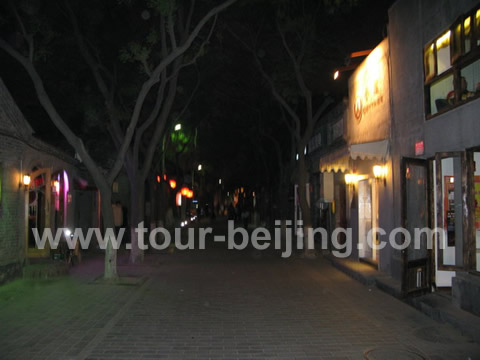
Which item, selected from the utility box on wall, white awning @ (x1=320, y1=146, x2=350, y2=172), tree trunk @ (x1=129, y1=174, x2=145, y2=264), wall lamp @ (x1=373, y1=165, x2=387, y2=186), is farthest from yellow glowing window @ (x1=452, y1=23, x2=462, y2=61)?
tree trunk @ (x1=129, y1=174, x2=145, y2=264)

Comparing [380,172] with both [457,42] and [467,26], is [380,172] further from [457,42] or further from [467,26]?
[467,26]

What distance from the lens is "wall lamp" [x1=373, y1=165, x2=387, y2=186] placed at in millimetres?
11906

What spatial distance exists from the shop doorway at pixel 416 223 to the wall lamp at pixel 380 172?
1.99 m

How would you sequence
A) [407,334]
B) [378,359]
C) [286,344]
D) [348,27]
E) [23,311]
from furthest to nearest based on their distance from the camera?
[348,27]
[23,311]
[407,334]
[286,344]
[378,359]

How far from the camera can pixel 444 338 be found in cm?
686

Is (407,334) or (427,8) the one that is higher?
(427,8)

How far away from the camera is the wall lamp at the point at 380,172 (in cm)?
1191

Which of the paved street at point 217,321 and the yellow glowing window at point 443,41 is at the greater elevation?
the yellow glowing window at point 443,41

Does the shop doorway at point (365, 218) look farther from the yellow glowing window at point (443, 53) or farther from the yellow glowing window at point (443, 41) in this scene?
Result: the yellow glowing window at point (443, 41)

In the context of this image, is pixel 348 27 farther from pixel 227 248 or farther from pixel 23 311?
pixel 23 311

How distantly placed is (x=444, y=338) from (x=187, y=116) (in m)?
18.4

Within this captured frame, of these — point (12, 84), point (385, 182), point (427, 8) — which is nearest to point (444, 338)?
point (385, 182)

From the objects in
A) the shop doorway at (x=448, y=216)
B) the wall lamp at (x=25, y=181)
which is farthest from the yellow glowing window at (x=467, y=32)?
the wall lamp at (x=25, y=181)

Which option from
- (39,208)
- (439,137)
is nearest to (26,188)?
(39,208)
